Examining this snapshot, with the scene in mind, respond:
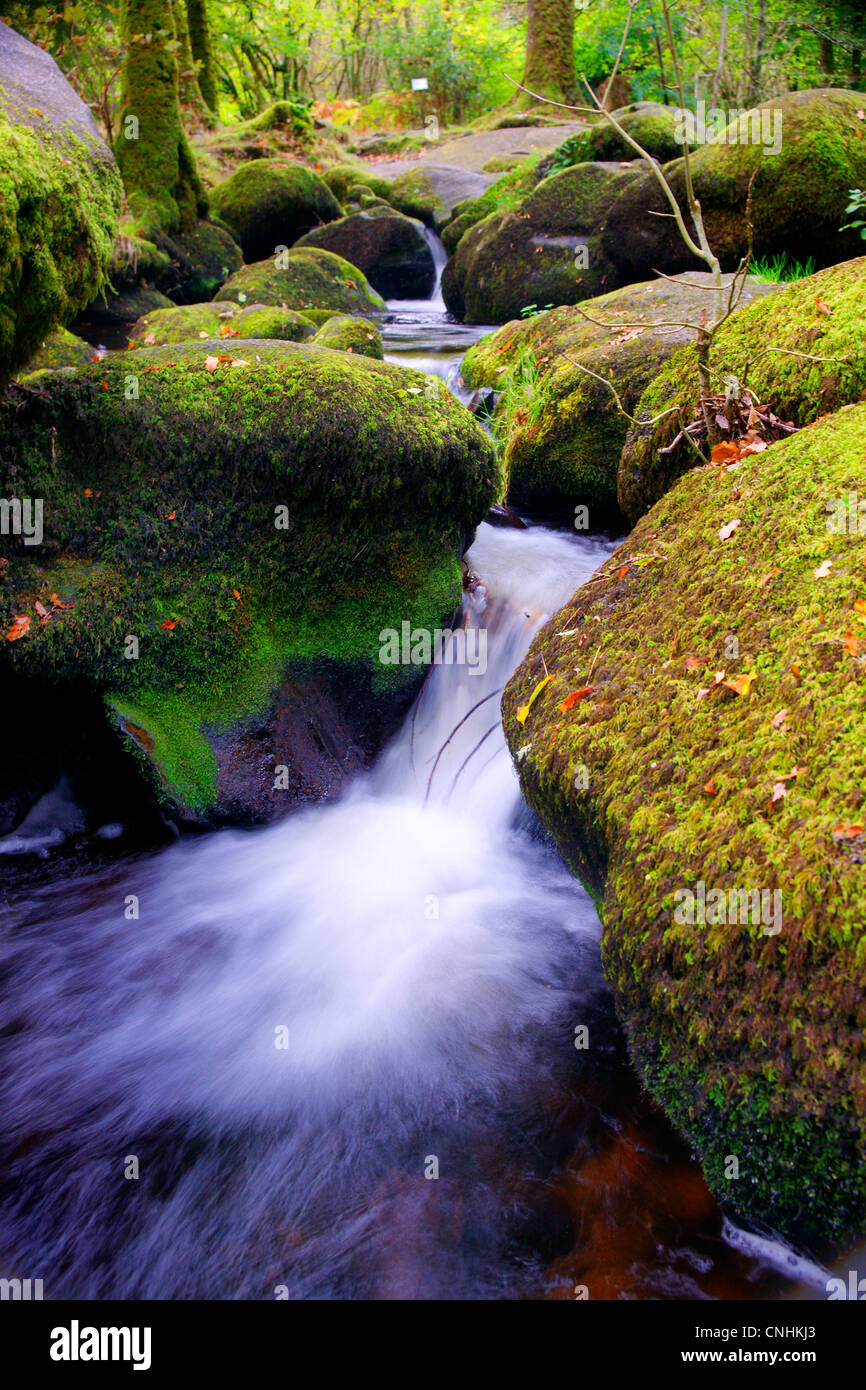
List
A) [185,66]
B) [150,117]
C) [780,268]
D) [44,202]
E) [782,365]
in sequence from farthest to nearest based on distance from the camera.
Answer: [185,66] < [150,117] < [780,268] < [782,365] < [44,202]

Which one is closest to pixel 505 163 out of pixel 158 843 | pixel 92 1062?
pixel 158 843

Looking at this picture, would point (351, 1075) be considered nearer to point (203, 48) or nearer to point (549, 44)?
point (203, 48)

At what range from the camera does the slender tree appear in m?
20.4

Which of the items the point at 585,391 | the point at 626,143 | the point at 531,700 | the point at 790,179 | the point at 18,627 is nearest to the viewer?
the point at 531,700

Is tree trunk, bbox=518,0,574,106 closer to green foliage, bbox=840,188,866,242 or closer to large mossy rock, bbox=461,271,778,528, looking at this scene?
green foliage, bbox=840,188,866,242

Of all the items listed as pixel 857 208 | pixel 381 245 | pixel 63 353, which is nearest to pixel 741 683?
pixel 857 208

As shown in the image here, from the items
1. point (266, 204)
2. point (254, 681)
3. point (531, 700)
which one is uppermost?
point (266, 204)

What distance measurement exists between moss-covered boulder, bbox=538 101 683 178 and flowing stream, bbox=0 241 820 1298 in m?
9.98

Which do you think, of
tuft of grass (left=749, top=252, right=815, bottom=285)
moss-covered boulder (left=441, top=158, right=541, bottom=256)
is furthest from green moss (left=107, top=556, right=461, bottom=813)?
moss-covered boulder (left=441, top=158, right=541, bottom=256)

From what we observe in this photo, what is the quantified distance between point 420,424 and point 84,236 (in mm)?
1774

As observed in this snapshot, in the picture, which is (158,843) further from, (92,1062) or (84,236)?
(84,236)

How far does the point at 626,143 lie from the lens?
1096 centimetres

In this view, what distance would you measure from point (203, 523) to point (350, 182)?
1800 centimetres

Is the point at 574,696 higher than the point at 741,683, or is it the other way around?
the point at 741,683
